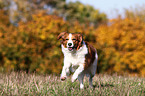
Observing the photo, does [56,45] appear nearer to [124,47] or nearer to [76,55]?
[124,47]

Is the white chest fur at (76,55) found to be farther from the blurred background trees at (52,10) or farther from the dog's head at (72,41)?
the blurred background trees at (52,10)

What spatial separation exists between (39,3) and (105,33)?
24.0 metres

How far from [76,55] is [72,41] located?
388mm

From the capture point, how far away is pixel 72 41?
4.85m

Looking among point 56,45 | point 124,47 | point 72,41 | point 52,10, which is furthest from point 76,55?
point 52,10

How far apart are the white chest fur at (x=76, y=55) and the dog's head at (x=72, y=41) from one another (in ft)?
0.33

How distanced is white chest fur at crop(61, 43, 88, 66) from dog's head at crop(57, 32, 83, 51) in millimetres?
100

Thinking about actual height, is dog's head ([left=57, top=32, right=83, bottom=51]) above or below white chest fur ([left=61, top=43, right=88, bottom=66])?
above

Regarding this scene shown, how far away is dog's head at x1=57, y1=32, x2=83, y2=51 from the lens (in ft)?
15.8

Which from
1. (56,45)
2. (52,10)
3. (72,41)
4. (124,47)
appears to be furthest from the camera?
(52,10)

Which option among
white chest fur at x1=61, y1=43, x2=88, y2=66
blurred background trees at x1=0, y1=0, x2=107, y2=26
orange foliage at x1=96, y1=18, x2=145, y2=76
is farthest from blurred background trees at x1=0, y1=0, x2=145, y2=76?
blurred background trees at x1=0, y1=0, x2=107, y2=26

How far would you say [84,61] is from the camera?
502 centimetres

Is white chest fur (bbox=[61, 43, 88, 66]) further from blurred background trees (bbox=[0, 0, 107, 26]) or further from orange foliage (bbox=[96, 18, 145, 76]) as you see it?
blurred background trees (bbox=[0, 0, 107, 26])

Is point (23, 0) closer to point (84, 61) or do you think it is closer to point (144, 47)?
point (144, 47)
